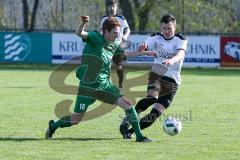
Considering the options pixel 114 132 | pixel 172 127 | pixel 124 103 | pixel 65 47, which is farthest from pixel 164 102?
pixel 65 47

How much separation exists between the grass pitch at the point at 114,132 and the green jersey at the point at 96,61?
85cm

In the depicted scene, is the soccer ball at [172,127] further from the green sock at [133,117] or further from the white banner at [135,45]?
the white banner at [135,45]

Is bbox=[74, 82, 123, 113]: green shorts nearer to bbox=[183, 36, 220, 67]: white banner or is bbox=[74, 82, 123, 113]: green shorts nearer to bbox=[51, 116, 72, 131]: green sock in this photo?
bbox=[51, 116, 72, 131]: green sock

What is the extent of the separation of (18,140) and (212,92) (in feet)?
32.0

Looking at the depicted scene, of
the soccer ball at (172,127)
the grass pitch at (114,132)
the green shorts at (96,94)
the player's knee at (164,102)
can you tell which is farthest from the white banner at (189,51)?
the green shorts at (96,94)

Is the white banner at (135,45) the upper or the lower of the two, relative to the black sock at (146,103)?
lower

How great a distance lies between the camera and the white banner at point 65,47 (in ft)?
101

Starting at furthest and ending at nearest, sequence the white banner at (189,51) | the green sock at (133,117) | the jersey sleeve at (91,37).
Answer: the white banner at (189,51) < the green sock at (133,117) < the jersey sleeve at (91,37)

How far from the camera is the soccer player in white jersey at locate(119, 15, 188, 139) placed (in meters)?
10.5

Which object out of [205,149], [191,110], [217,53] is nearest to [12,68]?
[217,53]

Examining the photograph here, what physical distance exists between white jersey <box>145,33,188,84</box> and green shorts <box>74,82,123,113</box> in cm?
102

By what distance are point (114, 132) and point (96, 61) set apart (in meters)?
1.54

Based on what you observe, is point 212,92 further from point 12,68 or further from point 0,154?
point 12,68

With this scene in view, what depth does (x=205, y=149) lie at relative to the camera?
368 inches
